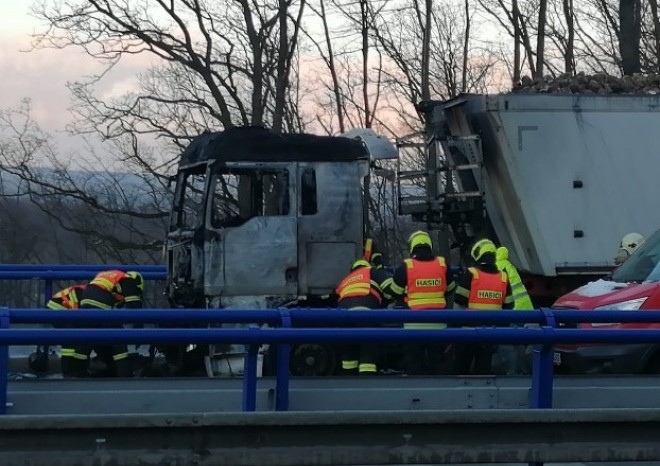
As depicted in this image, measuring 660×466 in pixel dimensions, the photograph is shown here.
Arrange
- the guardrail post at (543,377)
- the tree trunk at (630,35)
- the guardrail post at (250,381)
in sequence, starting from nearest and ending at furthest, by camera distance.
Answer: the guardrail post at (250,381)
the guardrail post at (543,377)
the tree trunk at (630,35)

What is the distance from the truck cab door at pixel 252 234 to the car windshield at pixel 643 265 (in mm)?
3398

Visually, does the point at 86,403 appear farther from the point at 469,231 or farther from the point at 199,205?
the point at 469,231

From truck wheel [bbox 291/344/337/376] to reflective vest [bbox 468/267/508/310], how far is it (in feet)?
4.93

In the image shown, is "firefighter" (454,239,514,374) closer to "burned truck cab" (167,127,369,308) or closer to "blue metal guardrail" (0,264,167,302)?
"burned truck cab" (167,127,369,308)

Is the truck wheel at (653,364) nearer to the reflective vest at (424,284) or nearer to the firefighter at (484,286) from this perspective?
the firefighter at (484,286)

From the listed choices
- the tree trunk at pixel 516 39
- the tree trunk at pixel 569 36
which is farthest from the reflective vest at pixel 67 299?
the tree trunk at pixel 569 36

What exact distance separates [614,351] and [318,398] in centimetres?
377

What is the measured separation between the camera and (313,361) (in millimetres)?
9922

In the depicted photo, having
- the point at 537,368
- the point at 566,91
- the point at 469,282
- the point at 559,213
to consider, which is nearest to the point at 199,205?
the point at 469,282

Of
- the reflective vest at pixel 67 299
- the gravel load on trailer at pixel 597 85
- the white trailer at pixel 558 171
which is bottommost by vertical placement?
the reflective vest at pixel 67 299

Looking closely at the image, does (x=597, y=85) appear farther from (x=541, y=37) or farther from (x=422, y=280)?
(x=541, y=37)

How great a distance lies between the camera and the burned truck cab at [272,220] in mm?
11148

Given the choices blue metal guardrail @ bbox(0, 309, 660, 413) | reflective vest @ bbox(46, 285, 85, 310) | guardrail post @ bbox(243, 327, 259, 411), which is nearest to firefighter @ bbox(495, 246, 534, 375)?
blue metal guardrail @ bbox(0, 309, 660, 413)

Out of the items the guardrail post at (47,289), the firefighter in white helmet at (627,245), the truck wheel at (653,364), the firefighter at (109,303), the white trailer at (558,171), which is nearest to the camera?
the truck wheel at (653,364)
